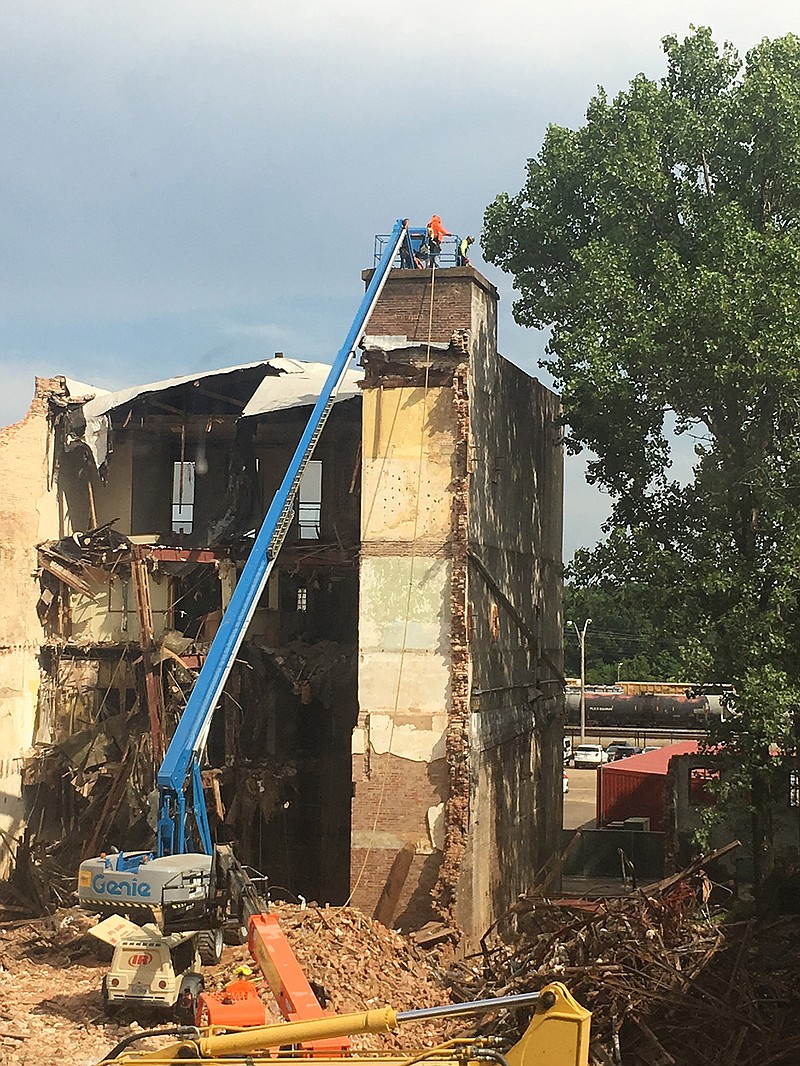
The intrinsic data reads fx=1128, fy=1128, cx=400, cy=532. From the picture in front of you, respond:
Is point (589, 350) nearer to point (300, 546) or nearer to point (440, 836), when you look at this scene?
point (300, 546)

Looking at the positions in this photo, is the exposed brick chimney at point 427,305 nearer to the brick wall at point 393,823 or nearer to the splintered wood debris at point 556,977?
the brick wall at point 393,823

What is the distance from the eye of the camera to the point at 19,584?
66.3ft

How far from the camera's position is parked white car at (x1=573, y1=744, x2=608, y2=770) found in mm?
54031

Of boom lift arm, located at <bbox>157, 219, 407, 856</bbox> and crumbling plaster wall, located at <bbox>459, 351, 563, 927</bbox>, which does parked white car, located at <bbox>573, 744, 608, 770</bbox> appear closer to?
crumbling plaster wall, located at <bbox>459, 351, 563, 927</bbox>

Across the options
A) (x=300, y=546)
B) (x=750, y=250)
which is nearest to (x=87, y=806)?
(x=300, y=546)

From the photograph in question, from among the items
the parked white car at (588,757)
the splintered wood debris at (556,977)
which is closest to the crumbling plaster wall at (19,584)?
the splintered wood debris at (556,977)

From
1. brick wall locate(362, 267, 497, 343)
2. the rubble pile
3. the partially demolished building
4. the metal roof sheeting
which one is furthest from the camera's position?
the metal roof sheeting

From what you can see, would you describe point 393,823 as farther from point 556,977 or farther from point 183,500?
point 183,500

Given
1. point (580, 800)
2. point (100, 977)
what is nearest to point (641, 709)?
point (580, 800)

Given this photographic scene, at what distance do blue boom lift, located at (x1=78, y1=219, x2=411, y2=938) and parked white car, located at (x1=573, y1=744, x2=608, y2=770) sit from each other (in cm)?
4090

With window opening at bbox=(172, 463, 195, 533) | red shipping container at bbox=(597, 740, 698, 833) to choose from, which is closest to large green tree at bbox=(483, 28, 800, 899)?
window opening at bbox=(172, 463, 195, 533)

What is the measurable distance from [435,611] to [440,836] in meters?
3.39

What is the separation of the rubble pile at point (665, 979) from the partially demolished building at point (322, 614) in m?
3.36

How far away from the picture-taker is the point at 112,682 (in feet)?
69.0
